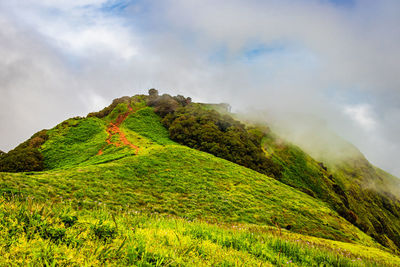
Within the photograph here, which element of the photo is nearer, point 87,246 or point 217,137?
point 87,246

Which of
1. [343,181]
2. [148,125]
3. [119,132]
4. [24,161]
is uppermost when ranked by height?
[148,125]

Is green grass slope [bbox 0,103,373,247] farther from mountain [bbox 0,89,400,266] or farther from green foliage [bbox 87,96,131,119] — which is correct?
green foliage [bbox 87,96,131,119]

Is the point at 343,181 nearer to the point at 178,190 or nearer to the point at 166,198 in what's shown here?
the point at 178,190

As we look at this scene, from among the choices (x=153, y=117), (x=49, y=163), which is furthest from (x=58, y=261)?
(x=153, y=117)

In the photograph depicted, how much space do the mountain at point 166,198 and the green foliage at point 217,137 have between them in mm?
340

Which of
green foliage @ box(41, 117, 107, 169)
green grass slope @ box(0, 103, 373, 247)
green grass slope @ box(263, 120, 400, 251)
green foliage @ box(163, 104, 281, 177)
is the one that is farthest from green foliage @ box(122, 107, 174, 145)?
green grass slope @ box(263, 120, 400, 251)

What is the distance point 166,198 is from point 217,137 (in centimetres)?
3219

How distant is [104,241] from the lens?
11.3 feet

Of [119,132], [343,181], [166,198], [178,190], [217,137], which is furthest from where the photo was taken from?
[343,181]

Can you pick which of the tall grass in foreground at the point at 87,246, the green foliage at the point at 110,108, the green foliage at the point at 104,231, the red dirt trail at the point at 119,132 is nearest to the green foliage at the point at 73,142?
the red dirt trail at the point at 119,132

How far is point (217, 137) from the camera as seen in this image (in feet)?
164

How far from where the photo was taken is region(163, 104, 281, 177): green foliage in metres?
47.0

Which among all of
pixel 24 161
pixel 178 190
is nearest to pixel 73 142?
pixel 24 161

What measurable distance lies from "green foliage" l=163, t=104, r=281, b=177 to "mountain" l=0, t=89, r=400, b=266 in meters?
0.34
